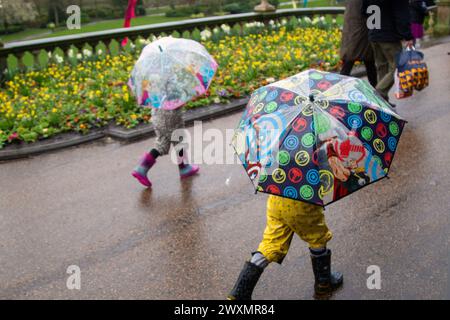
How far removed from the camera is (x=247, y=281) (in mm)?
3650

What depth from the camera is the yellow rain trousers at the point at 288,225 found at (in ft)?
11.5

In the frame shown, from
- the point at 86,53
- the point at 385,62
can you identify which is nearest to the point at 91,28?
the point at 86,53

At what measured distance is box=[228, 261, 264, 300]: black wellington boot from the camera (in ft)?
11.9

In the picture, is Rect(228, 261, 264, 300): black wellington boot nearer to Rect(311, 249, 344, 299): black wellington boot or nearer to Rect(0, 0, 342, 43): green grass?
Rect(311, 249, 344, 299): black wellington boot

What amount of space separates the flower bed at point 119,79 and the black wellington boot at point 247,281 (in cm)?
477

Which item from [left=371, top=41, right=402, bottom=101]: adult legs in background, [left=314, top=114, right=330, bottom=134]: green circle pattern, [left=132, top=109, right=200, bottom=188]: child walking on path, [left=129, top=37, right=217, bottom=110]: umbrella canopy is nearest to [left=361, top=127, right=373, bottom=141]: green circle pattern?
[left=314, top=114, right=330, bottom=134]: green circle pattern

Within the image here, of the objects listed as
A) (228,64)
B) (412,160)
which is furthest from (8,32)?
(412,160)

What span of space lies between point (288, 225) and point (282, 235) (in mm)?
93

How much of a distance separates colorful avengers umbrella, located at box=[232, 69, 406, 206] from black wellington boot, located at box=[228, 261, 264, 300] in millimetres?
738

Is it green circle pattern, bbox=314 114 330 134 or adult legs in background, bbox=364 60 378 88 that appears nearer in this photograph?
green circle pattern, bbox=314 114 330 134

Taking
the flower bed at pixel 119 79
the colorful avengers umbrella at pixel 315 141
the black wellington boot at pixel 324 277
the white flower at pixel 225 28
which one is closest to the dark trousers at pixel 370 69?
the flower bed at pixel 119 79

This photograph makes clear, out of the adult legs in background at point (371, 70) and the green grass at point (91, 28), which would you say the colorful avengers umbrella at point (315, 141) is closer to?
the adult legs in background at point (371, 70)

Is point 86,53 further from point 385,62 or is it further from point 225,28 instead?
point 385,62

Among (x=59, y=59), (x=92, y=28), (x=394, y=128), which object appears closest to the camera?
(x=394, y=128)
